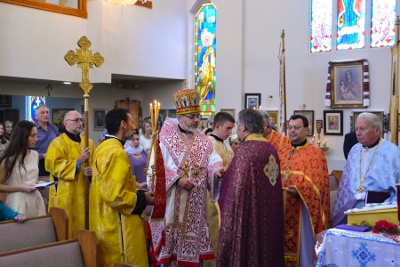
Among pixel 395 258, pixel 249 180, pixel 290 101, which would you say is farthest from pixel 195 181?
pixel 290 101

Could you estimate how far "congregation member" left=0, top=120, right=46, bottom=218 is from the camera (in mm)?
4570

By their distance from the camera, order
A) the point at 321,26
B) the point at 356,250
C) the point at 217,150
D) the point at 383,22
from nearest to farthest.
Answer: the point at 356,250 < the point at 217,150 < the point at 383,22 < the point at 321,26

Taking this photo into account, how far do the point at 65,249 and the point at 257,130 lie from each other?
1.83m

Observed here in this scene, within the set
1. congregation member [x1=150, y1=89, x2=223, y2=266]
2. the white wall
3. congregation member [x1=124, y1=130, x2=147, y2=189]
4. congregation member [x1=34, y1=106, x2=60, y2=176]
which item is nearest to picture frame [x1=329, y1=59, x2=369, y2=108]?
the white wall

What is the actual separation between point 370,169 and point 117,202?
252cm

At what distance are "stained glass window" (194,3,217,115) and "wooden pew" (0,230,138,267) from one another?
33.8 ft

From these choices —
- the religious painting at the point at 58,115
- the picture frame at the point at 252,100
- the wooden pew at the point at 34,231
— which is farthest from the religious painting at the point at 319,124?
the wooden pew at the point at 34,231

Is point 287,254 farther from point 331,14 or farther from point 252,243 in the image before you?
point 331,14

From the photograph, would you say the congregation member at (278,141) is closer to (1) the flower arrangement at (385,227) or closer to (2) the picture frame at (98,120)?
(1) the flower arrangement at (385,227)

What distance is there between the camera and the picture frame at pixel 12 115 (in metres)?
13.8

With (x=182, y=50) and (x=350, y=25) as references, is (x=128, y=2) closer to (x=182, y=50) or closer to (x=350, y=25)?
(x=182, y=50)

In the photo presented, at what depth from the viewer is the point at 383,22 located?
1088 centimetres

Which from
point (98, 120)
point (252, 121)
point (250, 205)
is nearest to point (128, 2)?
point (98, 120)

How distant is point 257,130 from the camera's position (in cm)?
423
